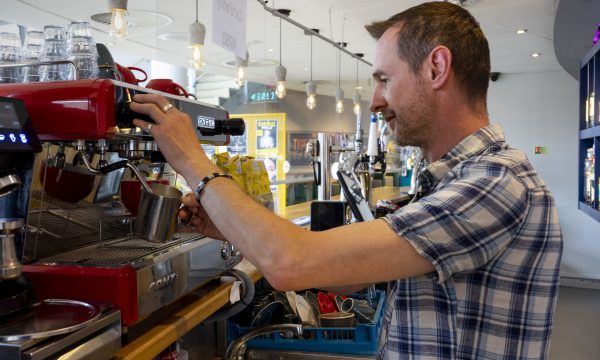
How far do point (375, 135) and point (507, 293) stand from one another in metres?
3.02

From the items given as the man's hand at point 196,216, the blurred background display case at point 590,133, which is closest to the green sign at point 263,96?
the blurred background display case at point 590,133

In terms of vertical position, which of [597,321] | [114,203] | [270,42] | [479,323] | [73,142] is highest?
[270,42]

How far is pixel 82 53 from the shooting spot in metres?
1.34

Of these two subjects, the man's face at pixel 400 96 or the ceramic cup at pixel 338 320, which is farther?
the ceramic cup at pixel 338 320

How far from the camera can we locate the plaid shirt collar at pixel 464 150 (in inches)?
39.1

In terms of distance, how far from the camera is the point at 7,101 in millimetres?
1001

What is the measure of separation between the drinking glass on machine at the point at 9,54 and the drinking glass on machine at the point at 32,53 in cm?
2

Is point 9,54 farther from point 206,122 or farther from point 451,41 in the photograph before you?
point 451,41

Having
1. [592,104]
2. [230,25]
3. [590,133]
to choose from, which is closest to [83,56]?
[230,25]

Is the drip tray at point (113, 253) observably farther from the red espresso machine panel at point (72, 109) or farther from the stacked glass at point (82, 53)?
the stacked glass at point (82, 53)

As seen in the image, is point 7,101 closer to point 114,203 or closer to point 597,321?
point 114,203

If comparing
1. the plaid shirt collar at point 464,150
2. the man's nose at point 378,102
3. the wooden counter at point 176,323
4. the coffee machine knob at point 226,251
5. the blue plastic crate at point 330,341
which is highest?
the man's nose at point 378,102

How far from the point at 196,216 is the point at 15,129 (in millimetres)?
462

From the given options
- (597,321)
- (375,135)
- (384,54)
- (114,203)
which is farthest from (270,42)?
(384,54)
